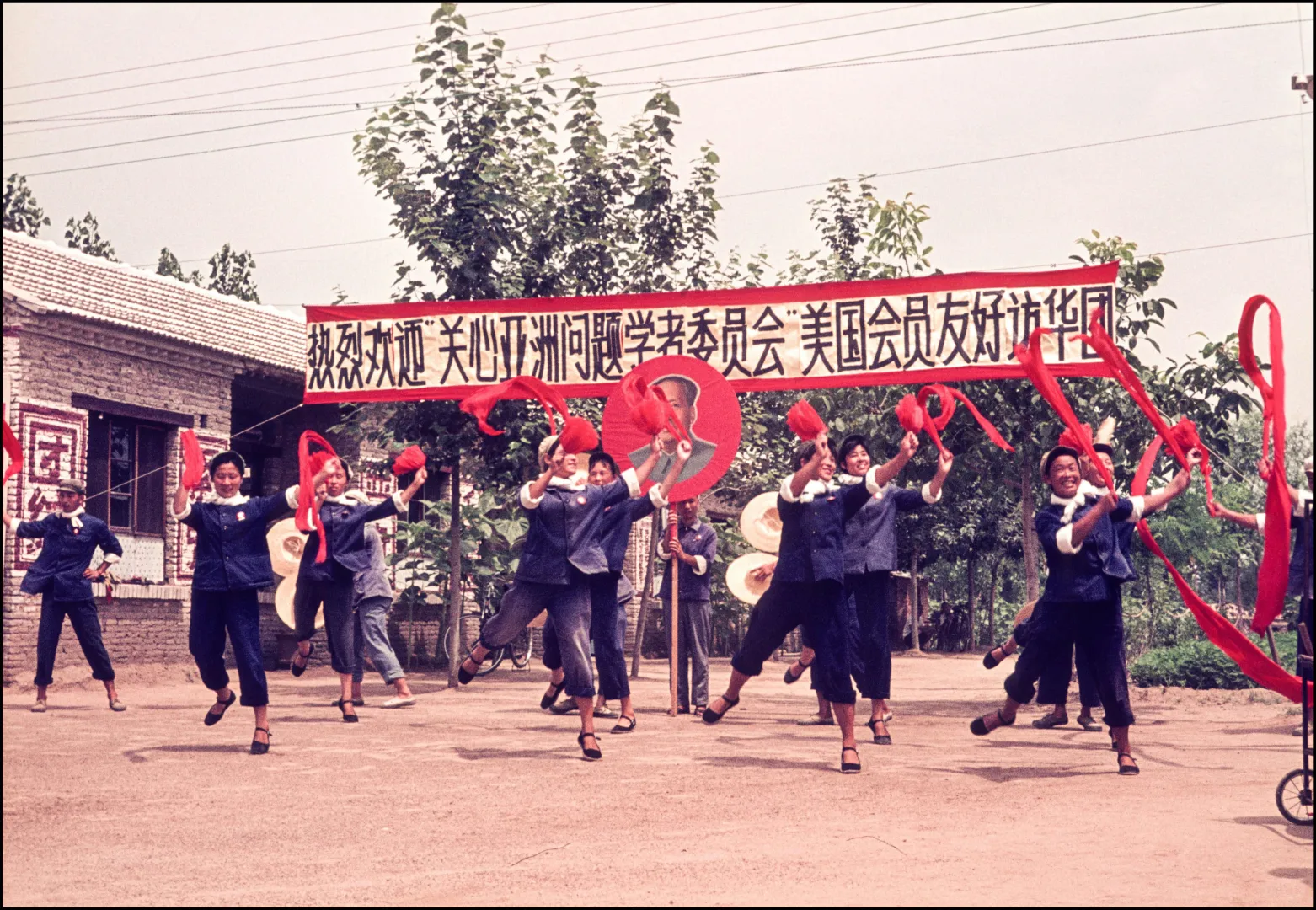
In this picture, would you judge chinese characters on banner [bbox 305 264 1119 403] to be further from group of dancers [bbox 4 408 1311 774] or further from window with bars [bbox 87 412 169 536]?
window with bars [bbox 87 412 169 536]

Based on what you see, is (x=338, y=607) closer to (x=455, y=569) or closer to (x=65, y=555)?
(x=65, y=555)

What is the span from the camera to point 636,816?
710 cm

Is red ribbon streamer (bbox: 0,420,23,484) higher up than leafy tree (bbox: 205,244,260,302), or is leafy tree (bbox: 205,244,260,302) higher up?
leafy tree (bbox: 205,244,260,302)

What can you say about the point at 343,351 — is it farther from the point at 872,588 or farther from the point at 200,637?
the point at 872,588

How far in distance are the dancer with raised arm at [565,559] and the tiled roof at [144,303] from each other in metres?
8.45

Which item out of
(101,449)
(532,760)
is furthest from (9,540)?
(532,760)

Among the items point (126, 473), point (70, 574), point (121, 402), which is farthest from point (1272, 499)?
point (126, 473)

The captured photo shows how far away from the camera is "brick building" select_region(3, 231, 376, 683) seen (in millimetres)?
15969

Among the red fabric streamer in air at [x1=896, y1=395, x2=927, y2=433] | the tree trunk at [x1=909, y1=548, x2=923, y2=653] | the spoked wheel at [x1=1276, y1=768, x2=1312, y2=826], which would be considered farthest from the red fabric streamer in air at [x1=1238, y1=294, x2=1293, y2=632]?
the tree trunk at [x1=909, y1=548, x2=923, y2=653]

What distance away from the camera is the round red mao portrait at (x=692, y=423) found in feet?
38.2

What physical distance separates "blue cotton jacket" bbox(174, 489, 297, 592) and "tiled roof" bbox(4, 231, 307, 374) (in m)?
7.26

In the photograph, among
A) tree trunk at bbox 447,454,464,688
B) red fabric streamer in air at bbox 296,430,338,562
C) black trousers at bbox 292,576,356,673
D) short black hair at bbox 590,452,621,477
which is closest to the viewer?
red fabric streamer in air at bbox 296,430,338,562

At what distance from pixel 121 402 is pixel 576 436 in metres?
9.80

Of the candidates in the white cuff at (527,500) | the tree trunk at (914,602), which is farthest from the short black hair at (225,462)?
the tree trunk at (914,602)
